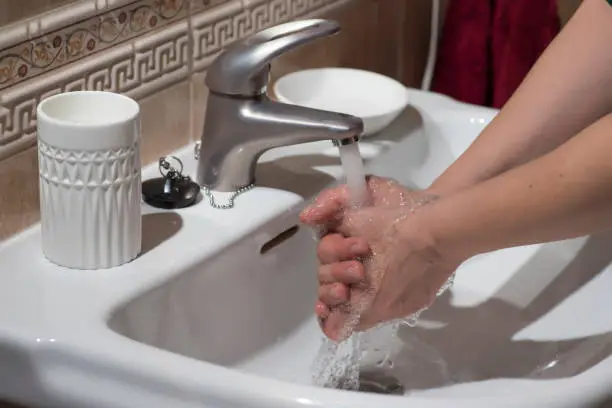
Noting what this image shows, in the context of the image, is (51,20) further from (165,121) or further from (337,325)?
(337,325)

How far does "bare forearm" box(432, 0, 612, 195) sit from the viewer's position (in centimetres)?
87

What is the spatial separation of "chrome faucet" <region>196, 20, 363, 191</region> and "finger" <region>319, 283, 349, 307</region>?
0.12 m

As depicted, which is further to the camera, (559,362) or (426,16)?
(426,16)

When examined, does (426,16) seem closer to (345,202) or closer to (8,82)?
(345,202)

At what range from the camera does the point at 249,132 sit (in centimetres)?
87

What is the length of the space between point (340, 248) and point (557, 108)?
0.78 ft

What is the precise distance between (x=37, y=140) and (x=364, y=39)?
21.4 inches

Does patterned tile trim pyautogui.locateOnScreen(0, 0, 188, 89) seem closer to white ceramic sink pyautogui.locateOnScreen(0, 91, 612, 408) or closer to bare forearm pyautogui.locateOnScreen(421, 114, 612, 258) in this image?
white ceramic sink pyautogui.locateOnScreen(0, 91, 612, 408)

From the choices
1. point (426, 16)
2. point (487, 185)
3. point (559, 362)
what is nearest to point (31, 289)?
point (487, 185)

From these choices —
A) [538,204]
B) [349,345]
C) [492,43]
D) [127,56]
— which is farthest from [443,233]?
[492,43]

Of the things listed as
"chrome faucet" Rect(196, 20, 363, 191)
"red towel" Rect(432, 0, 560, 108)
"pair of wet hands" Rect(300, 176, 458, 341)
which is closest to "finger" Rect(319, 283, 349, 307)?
"pair of wet hands" Rect(300, 176, 458, 341)

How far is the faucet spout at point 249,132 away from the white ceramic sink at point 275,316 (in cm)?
3

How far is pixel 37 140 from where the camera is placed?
784 mm

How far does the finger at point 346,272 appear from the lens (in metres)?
0.78
